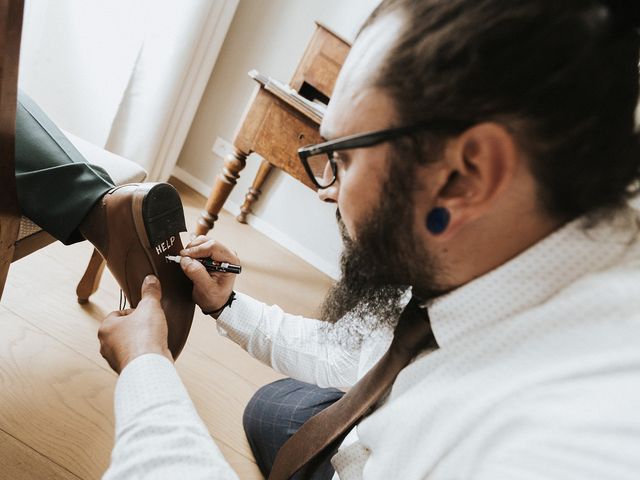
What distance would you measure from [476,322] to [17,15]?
2.14 ft

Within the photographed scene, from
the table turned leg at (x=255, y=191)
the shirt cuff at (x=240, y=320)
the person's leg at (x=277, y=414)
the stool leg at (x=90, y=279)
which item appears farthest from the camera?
the table turned leg at (x=255, y=191)

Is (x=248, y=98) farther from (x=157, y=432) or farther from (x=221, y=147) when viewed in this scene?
(x=157, y=432)

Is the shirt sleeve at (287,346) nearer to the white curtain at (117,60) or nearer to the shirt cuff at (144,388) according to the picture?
the shirt cuff at (144,388)

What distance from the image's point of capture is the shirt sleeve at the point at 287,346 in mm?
842

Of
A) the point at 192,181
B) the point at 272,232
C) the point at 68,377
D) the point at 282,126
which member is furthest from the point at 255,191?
the point at 68,377

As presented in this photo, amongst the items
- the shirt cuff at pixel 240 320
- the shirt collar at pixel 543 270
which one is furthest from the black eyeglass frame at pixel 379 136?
the shirt cuff at pixel 240 320

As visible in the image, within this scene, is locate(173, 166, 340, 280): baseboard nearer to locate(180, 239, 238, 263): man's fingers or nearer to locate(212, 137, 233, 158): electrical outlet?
locate(212, 137, 233, 158): electrical outlet

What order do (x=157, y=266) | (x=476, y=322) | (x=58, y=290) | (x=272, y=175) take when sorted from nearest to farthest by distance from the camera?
(x=476, y=322), (x=157, y=266), (x=58, y=290), (x=272, y=175)

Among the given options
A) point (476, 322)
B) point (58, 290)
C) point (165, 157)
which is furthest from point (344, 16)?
point (476, 322)

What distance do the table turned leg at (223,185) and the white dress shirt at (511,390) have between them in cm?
104

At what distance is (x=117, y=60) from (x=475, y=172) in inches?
63.3

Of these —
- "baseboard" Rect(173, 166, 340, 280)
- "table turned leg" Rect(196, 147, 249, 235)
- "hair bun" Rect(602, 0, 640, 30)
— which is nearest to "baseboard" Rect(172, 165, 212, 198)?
"baseboard" Rect(173, 166, 340, 280)

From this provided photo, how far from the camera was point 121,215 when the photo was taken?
0.74 m

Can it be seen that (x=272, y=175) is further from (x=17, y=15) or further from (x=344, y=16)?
(x=17, y=15)
